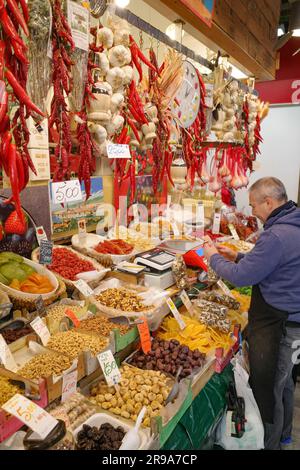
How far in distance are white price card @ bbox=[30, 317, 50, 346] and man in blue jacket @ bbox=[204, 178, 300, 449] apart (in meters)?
1.50

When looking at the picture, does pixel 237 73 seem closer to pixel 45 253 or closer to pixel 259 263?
pixel 259 263

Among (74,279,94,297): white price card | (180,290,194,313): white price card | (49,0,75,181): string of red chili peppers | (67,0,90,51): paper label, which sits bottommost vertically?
(180,290,194,313): white price card

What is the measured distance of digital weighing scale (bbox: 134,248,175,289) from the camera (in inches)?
115

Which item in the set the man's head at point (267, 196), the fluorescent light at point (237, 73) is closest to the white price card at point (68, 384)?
the man's head at point (267, 196)

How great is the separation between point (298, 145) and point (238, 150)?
4556mm

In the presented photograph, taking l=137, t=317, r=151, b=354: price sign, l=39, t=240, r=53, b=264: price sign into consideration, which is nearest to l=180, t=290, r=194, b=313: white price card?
l=137, t=317, r=151, b=354: price sign

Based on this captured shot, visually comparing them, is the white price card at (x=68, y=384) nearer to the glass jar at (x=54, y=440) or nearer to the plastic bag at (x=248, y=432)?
the glass jar at (x=54, y=440)

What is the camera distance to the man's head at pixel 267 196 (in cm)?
287

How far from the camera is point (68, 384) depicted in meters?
1.82

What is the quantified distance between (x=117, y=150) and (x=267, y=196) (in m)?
1.29

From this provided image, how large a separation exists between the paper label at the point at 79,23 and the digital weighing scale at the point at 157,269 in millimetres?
1680

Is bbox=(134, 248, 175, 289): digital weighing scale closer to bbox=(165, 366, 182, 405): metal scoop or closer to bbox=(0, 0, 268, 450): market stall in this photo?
bbox=(0, 0, 268, 450): market stall

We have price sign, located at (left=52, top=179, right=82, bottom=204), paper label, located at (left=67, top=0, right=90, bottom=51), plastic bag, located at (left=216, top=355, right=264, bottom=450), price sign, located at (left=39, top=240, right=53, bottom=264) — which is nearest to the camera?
paper label, located at (left=67, top=0, right=90, bottom=51)

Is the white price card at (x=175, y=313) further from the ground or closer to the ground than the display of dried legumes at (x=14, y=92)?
closer to the ground
